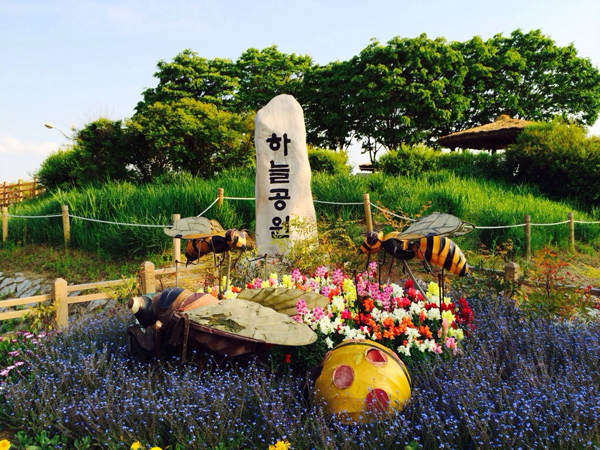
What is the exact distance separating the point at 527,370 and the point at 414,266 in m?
4.75

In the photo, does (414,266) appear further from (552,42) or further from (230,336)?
(552,42)

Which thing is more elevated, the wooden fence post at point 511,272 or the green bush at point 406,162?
the green bush at point 406,162

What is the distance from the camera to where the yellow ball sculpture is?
262cm

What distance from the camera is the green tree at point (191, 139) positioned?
15297mm

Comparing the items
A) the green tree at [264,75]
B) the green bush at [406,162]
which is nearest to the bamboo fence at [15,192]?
the green tree at [264,75]

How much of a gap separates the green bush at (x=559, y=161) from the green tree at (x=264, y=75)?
14.0m

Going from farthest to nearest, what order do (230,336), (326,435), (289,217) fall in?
(289,217) → (230,336) → (326,435)

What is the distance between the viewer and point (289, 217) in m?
7.25

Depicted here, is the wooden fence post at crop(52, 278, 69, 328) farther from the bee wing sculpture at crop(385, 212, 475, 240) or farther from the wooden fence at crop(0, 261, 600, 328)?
the bee wing sculpture at crop(385, 212, 475, 240)

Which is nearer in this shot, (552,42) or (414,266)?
(414,266)

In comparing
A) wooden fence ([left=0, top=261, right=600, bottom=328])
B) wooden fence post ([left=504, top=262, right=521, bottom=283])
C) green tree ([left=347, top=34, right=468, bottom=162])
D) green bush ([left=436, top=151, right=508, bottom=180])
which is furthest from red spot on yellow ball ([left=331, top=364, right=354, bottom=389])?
green tree ([left=347, top=34, right=468, bottom=162])

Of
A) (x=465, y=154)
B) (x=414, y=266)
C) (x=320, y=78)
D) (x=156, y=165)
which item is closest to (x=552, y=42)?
(x=320, y=78)

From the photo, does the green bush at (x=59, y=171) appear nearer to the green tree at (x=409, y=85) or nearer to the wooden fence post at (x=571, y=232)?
the green tree at (x=409, y=85)

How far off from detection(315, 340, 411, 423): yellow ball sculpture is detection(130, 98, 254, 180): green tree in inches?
532
